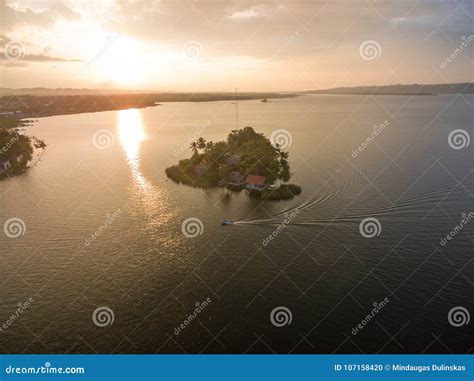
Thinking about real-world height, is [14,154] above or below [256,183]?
above

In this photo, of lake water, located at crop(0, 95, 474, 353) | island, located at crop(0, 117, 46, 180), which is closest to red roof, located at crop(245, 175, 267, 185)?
lake water, located at crop(0, 95, 474, 353)

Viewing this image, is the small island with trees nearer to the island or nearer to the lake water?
the lake water

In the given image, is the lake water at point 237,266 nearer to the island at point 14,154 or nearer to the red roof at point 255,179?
the red roof at point 255,179

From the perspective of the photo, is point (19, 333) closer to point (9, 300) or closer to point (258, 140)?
point (9, 300)

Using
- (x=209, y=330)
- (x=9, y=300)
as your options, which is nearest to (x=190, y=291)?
(x=209, y=330)

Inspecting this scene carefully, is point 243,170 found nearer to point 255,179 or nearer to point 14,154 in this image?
point 255,179

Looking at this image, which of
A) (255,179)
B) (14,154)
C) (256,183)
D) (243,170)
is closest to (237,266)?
(256,183)
